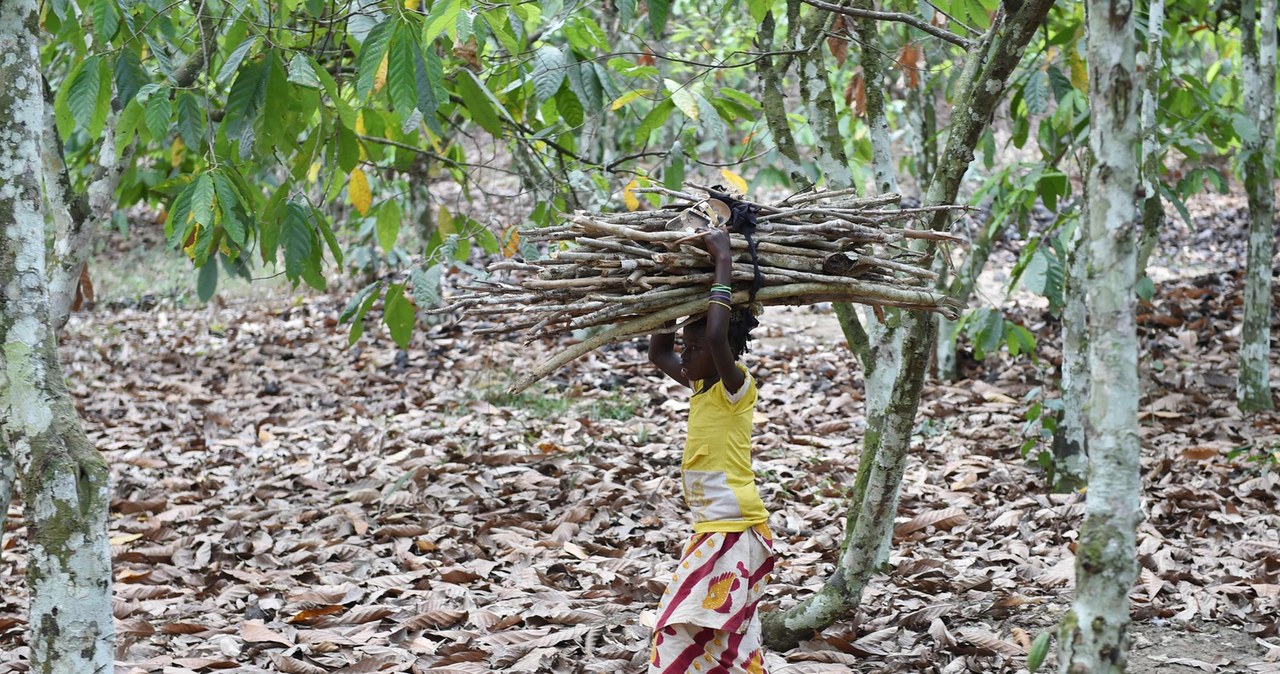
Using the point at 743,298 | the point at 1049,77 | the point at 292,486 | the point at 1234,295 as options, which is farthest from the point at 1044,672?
the point at 1234,295

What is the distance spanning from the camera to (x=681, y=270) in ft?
9.00

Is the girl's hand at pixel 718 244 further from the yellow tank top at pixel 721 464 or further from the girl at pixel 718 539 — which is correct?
the yellow tank top at pixel 721 464

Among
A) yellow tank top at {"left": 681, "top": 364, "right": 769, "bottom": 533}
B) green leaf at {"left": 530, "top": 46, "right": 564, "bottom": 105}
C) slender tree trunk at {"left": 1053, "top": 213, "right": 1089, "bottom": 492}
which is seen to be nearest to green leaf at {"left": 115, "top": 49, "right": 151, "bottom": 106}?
green leaf at {"left": 530, "top": 46, "right": 564, "bottom": 105}

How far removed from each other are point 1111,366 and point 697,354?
4.19 ft

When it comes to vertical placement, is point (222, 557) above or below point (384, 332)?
below

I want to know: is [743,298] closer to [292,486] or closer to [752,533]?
[752,533]

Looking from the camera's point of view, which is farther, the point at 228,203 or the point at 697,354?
the point at 228,203

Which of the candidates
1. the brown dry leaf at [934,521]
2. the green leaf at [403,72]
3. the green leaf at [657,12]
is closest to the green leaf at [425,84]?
the green leaf at [403,72]

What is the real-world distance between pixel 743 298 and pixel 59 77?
616cm

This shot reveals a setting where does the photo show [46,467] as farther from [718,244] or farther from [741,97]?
[741,97]

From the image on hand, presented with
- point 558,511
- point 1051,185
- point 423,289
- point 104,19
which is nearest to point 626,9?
point 423,289

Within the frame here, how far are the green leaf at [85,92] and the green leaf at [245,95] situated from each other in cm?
39

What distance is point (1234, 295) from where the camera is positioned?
7.93 m

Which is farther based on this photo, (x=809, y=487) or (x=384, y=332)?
(x=384, y=332)
